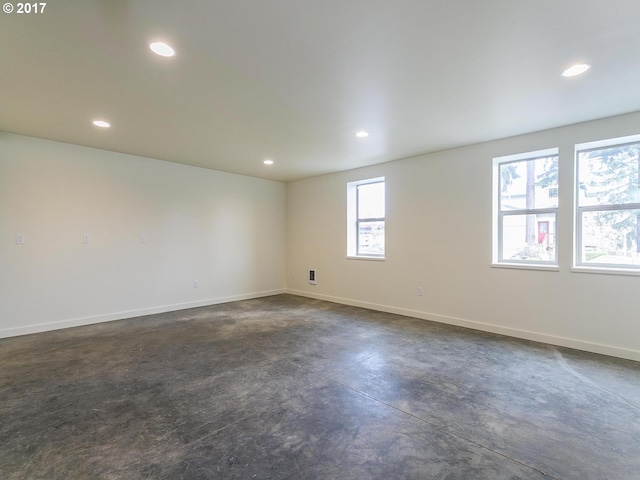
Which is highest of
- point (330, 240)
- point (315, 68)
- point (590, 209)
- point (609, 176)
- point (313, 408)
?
point (315, 68)

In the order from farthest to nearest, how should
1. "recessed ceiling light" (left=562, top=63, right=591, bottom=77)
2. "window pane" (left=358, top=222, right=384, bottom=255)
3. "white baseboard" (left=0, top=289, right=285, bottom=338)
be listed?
"window pane" (left=358, top=222, right=384, bottom=255)
"white baseboard" (left=0, top=289, right=285, bottom=338)
"recessed ceiling light" (left=562, top=63, right=591, bottom=77)

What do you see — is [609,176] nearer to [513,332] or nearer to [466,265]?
[466,265]

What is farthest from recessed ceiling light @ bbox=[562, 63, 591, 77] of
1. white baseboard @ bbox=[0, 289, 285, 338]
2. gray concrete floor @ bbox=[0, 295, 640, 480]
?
Result: white baseboard @ bbox=[0, 289, 285, 338]

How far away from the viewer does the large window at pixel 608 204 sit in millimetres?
3260

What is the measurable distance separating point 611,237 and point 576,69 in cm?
207

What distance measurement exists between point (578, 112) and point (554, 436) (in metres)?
3.09

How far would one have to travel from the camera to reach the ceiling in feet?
5.85

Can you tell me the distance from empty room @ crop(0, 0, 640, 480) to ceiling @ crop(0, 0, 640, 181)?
0.02 m

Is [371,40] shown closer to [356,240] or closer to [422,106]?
[422,106]

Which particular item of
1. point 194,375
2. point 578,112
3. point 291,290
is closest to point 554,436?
point 194,375

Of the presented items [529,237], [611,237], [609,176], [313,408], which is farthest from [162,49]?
[611,237]

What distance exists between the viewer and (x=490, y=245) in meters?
4.08

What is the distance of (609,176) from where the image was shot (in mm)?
3389
